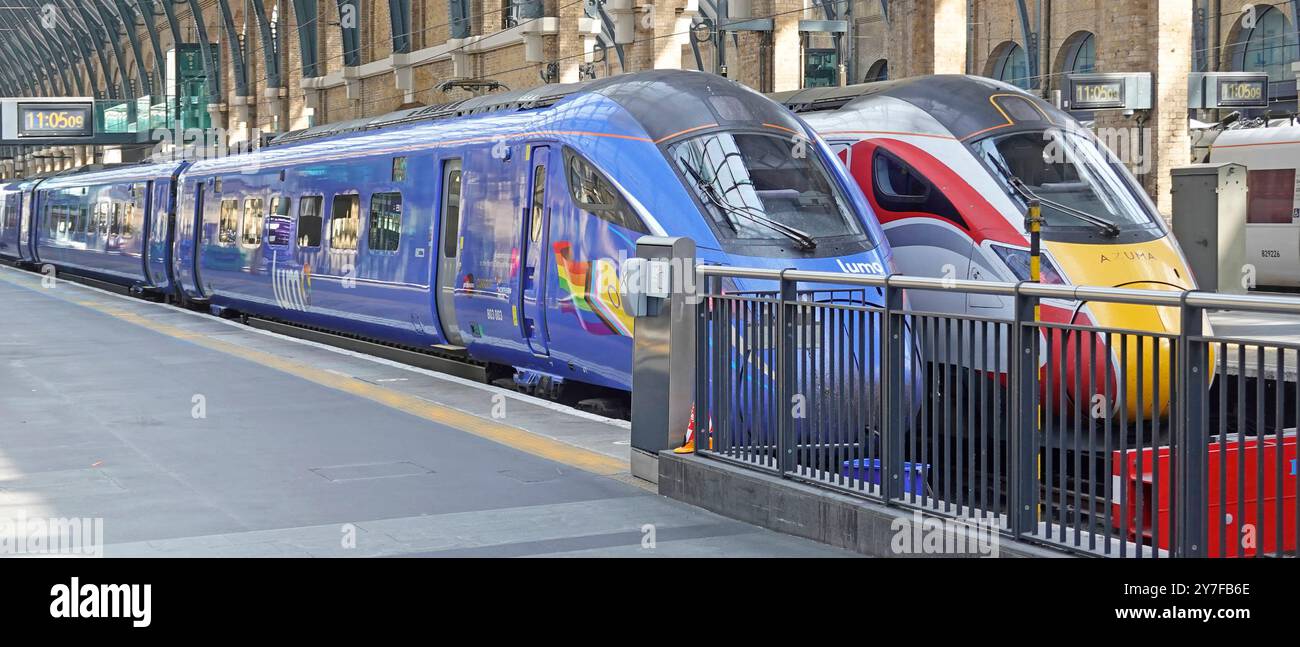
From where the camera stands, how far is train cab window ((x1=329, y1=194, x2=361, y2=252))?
16.7m

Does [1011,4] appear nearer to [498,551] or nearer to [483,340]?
[483,340]

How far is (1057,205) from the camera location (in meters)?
12.5

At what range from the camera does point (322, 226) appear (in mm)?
17797

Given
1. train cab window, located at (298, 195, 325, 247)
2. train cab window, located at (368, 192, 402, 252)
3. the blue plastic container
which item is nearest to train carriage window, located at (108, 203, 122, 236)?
train cab window, located at (298, 195, 325, 247)

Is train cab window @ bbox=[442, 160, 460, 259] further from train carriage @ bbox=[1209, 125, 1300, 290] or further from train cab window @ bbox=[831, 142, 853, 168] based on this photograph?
train carriage @ bbox=[1209, 125, 1300, 290]

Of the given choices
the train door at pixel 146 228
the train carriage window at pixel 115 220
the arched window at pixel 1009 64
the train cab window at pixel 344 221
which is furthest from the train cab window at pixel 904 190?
the arched window at pixel 1009 64

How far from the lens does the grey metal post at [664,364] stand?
7.97 metres

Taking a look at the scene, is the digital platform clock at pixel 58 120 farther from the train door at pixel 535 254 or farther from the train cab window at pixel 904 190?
the train cab window at pixel 904 190

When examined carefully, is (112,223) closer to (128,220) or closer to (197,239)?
(128,220)

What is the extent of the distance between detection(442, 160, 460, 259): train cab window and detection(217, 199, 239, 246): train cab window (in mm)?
8122

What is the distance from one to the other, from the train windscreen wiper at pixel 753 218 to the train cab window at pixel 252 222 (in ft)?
35.7

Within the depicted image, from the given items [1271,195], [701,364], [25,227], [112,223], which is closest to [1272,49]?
[1271,195]
